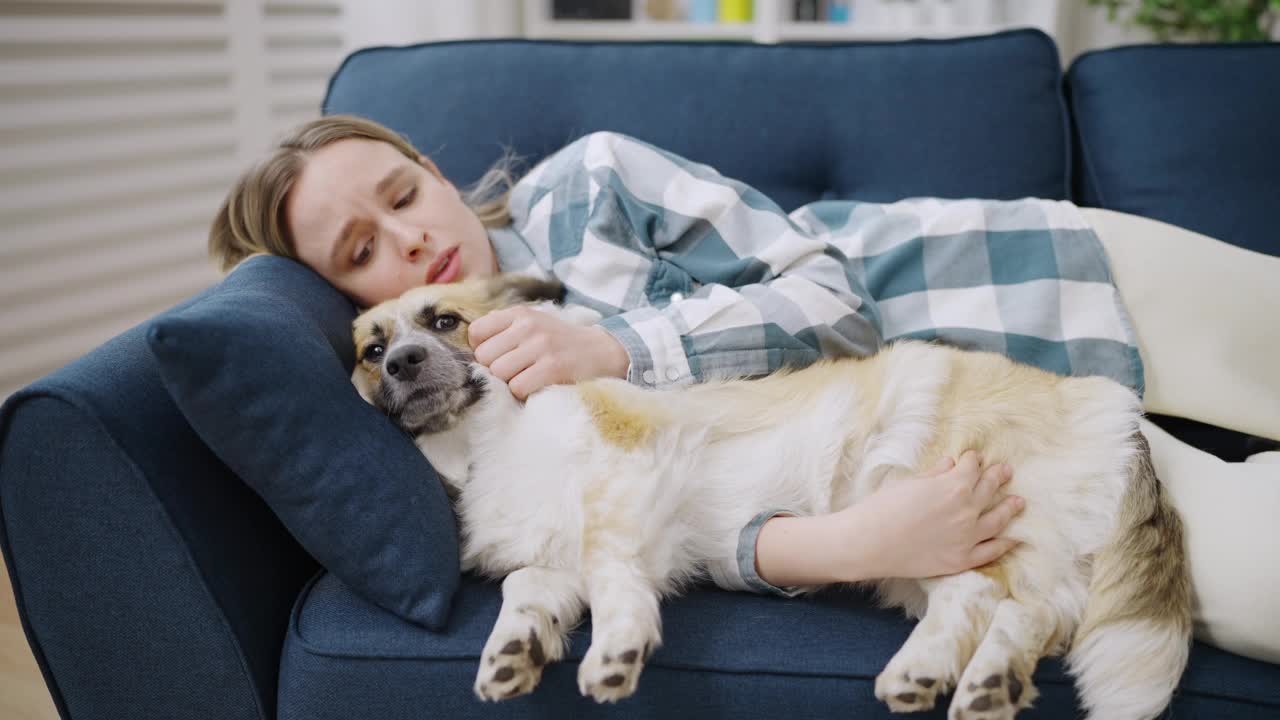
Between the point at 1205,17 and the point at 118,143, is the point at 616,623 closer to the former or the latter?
the point at 118,143

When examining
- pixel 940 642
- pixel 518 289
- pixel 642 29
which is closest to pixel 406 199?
pixel 518 289

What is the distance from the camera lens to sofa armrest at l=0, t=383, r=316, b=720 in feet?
3.83

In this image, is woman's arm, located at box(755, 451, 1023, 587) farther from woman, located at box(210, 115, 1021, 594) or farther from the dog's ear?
the dog's ear

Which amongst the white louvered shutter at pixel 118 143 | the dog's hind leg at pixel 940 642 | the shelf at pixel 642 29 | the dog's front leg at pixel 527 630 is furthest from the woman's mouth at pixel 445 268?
the shelf at pixel 642 29

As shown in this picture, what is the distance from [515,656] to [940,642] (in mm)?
543

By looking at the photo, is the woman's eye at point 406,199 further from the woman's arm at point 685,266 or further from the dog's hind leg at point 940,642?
the dog's hind leg at point 940,642

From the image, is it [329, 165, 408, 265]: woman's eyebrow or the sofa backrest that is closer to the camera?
the sofa backrest

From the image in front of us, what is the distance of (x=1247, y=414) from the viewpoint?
1539 millimetres

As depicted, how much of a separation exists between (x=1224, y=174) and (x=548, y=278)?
58.5 inches

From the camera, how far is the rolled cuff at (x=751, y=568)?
129 centimetres

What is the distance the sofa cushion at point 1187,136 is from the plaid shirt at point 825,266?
0.38 metres

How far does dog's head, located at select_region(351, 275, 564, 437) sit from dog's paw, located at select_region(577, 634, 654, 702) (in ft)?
1.50

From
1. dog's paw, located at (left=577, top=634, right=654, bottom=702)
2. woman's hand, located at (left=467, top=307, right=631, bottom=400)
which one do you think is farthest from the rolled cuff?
woman's hand, located at (left=467, top=307, right=631, bottom=400)

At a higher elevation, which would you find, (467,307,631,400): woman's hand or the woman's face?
the woman's face
